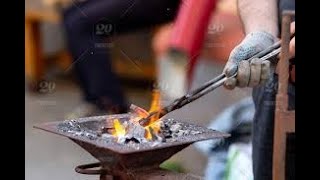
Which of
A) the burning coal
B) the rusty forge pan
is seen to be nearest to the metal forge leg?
the rusty forge pan

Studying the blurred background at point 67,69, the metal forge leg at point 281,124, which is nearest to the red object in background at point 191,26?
the blurred background at point 67,69

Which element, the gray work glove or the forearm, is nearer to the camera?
the gray work glove

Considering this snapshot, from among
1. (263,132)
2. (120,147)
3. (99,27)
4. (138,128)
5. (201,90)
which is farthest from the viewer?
(263,132)

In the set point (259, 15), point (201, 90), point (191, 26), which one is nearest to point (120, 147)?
point (201, 90)

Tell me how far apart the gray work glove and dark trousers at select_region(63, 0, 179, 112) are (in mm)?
272

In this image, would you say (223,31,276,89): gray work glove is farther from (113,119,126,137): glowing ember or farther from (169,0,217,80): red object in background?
(113,119,126,137): glowing ember

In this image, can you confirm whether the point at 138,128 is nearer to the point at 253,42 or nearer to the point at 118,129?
the point at 118,129

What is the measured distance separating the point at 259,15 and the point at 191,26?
0.21 m

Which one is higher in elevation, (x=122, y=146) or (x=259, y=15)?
(x=259, y=15)

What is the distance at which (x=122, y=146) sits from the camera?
1739 mm

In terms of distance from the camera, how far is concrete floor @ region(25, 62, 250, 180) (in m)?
2.14

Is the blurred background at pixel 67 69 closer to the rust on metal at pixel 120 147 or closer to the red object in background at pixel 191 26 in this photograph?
the red object in background at pixel 191 26
